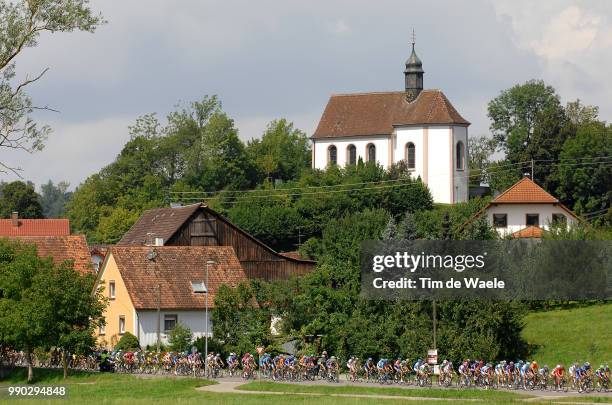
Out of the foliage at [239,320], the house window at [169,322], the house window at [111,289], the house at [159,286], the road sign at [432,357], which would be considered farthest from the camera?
the house window at [111,289]

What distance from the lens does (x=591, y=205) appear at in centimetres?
12181

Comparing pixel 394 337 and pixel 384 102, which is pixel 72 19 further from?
pixel 384 102

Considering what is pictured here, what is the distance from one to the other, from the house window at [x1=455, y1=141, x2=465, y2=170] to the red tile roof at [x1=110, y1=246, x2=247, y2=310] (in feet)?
177

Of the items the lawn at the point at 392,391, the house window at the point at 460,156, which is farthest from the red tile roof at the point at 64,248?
the house window at the point at 460,156

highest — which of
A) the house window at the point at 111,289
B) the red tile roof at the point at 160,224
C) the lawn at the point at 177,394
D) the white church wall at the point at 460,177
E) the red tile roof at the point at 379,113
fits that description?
the red tile roof at the point at 379,113

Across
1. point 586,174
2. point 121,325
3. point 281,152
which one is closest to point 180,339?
point 121,325

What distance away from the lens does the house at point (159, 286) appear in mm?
67688

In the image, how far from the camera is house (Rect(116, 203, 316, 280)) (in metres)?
84.3

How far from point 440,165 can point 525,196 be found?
20.7m

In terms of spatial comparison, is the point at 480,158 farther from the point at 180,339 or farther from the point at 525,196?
the point at 180,339

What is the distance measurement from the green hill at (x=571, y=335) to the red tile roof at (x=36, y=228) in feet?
183

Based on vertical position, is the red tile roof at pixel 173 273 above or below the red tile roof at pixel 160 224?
below

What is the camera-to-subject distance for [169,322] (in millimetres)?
68250

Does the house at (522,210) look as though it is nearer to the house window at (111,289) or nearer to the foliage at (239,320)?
the house window at (111,289)
